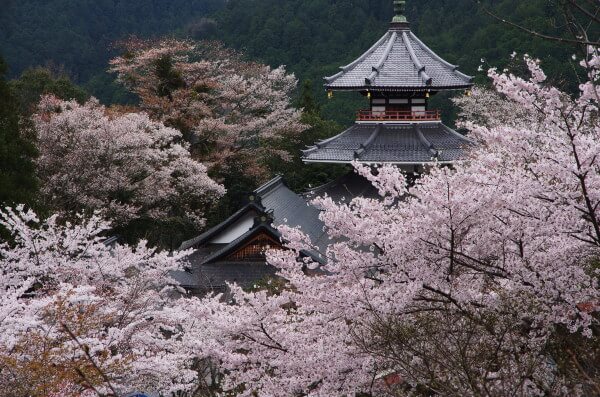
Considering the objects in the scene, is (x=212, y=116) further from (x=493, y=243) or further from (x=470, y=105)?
(x=493, y=243)

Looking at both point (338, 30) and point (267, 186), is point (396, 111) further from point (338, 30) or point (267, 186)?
point (338, 30)

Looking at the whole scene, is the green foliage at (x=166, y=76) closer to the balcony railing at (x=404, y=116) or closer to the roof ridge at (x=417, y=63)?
the roof ridge at (x=417, y=63)

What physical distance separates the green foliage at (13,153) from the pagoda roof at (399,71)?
30.9 feet

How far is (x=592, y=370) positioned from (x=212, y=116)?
27.1m

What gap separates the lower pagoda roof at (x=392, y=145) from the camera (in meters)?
21.7

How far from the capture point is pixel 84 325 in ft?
29.1

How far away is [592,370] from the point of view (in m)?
6.10

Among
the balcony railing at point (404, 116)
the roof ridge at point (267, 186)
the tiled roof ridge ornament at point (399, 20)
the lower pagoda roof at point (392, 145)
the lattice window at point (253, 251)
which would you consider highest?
A: the tiled roof ridge ornament at point (399, 20)

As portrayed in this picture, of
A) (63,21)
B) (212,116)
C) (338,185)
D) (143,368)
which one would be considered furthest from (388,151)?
(63,21)

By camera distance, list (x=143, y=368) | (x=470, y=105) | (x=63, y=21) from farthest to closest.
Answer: (x=63, y=21) → (x=470, y=105) → (x=143, y=368)

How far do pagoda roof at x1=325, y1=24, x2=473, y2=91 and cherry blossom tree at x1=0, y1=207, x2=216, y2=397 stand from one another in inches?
420

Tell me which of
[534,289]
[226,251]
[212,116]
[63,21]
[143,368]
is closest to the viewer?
[534,289]

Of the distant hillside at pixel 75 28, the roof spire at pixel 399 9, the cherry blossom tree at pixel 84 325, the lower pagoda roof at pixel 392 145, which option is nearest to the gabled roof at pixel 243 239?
the lower pagoda roof at pixel 392 145

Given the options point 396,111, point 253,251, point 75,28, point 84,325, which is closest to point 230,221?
point 253,251
